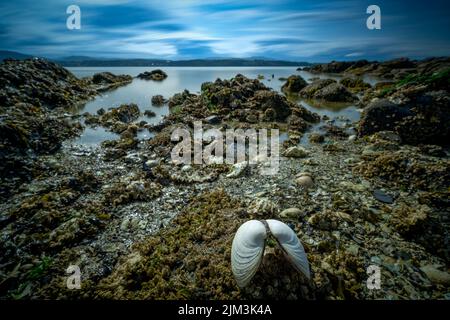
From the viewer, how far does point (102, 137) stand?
11141mm

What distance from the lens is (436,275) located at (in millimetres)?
3650

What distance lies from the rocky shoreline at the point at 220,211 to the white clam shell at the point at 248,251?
10.6 inches

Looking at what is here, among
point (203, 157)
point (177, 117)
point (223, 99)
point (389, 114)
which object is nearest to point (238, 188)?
point (203, 157)

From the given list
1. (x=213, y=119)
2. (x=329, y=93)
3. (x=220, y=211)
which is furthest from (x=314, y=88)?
(x=220, y=211)

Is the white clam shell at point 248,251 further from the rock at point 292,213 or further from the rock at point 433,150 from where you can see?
the rock at point 433,150

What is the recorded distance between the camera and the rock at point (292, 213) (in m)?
5.00

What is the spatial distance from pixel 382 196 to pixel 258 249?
4153 millimetres

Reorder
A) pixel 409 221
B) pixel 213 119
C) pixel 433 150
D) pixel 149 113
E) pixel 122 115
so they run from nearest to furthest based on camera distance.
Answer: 1. pixel 409 221
2. pixel 433 150
3. pixel 213 119
4. pixel 122 115
5. pixel 149 113

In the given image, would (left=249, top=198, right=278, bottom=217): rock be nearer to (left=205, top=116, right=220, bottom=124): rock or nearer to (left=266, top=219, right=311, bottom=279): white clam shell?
(left=266, top=219, right=311, bottom=279): white clam shell

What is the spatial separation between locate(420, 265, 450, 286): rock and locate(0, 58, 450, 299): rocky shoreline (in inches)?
0.7

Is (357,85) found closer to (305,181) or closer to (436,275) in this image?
(305,181)

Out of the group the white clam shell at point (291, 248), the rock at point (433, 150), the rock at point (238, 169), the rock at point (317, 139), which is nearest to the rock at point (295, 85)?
the rock at point (317, 139)
